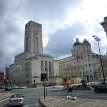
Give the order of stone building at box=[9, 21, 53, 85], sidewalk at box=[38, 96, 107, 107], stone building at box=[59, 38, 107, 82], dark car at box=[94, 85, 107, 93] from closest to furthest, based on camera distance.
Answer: sidewalk at box=[38, 96, 107, 107]
dark car at box=[94, 85, 107, 93]
stone building at box=[59, 38, 107, 82]
stone building at box=[9, 21, 53, 85]

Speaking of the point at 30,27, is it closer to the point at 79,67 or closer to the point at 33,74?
the point at 33,74

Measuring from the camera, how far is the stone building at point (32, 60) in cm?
14900

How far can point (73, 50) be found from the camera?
165 m

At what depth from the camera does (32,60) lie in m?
149

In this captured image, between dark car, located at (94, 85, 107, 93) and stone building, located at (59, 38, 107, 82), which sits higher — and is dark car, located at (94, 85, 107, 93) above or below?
below

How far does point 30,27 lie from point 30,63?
31706mm

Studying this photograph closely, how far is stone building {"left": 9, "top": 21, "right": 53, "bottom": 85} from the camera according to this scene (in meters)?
149

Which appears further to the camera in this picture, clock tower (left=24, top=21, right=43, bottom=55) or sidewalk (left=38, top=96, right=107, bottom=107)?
clock tower (left=24, top=21, right=43, bottom=55)

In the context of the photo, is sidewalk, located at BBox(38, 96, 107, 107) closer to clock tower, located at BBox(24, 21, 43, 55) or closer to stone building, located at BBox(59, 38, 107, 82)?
stone building, located at BBox(59, 38, 107, 82)

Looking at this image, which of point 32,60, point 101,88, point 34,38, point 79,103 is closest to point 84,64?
point 32,60

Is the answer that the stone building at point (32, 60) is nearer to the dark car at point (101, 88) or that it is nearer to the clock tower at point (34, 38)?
the clock tower at point (34, 38)

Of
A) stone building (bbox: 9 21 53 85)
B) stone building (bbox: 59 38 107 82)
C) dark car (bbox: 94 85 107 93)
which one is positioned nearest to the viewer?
dark car (bbox: 94 85 107 93)

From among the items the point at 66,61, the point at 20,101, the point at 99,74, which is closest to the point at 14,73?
the point at 66,61

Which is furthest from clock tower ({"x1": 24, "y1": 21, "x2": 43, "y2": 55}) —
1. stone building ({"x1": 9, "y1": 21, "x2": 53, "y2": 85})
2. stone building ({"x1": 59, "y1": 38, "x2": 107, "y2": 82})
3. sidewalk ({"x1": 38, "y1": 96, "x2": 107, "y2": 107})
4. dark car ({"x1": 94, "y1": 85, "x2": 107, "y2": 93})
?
sidewalk ({"x1": 38, "y1": 96, "x2": 107, "y2": 107})
